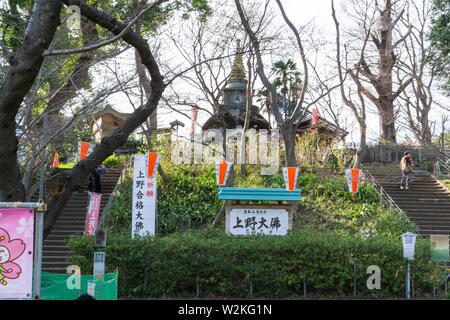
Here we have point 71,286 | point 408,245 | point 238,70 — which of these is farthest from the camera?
point 238,70

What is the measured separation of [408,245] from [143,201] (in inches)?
333

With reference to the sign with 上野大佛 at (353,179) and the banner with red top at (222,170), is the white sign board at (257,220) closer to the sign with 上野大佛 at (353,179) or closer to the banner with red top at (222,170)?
the banner with red top at (222,170)

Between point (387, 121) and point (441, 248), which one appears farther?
point (387, 121)

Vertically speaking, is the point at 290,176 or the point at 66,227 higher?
the point at 290,176

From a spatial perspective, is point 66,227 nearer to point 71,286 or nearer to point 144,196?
point 144,196

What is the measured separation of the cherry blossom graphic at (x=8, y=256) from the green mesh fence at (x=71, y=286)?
2462 millimetres

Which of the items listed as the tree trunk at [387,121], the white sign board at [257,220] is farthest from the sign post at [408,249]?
the tree trunk at [387,121]

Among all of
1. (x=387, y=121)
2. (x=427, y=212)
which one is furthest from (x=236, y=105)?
(x=427, y=212)

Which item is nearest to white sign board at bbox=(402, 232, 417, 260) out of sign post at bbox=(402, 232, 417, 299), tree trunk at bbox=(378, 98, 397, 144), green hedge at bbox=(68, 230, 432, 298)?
sign post at bbox=(402, 232, 417, 299)

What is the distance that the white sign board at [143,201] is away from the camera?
613 inches

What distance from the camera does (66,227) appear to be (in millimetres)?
17250

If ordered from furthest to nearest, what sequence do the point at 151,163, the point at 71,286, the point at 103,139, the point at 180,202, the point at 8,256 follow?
the point at 180,202 < the point at 151,163 < the point at 71,286 < the point at 103,139 < the point at 8,256

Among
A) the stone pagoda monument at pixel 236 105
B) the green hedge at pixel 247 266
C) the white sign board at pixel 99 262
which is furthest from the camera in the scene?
the stone pagoda monument at pixel 236 105

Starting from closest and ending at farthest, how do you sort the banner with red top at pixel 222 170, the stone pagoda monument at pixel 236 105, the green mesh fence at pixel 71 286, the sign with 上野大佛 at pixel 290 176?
the green mesh fence at pixel 71 286 → the sign with 上野大佛 at pixel 290 176 → the banner with red top at pixel 222 170 → the stone pagoda monument at pixel 236 105
